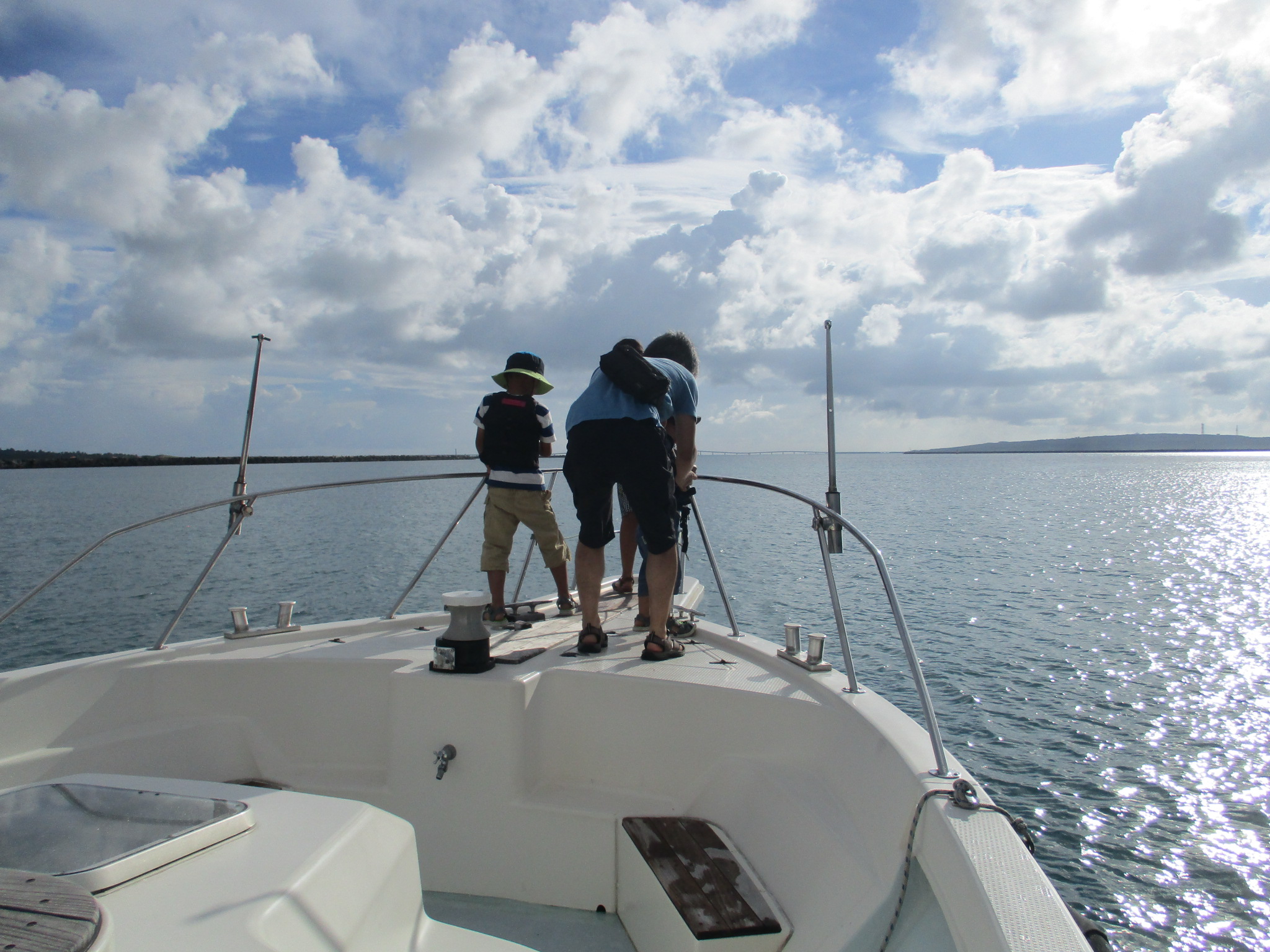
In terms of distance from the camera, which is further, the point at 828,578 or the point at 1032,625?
the point at 1032,625

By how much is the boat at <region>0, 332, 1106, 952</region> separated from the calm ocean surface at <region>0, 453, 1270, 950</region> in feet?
7.24

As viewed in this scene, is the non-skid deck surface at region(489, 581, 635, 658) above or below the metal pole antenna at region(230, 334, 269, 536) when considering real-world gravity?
below

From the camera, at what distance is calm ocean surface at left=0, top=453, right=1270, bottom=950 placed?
3719 millimetres

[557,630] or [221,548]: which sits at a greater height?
[221,548]

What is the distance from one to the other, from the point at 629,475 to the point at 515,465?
1.06 metres

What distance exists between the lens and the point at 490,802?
2.23m

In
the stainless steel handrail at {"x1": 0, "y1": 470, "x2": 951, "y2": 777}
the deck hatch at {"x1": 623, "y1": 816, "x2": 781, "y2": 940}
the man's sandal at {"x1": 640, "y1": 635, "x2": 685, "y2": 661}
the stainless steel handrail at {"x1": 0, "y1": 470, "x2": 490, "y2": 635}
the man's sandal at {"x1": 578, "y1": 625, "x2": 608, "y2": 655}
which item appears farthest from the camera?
the man's sandal at {"x1": 578, "y1": 625, "x2": 608, "y2": 655}

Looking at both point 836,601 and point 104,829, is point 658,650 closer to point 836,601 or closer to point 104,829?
point 836,601

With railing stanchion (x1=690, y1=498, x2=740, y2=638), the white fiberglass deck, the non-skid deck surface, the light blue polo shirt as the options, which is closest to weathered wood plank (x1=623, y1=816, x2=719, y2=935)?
the white fiberglass deck

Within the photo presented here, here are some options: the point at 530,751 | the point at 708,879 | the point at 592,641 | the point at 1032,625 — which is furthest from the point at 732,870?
the point at 1032,625

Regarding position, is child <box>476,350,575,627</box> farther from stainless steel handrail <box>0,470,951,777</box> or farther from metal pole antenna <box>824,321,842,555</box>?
metal pole antenna <box>824,321,842,555</box>

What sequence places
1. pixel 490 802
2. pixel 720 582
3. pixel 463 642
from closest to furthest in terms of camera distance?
pixel 490 802, pixel 463 642, pixel 720 582

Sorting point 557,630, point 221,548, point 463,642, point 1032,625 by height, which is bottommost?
point 1032,625

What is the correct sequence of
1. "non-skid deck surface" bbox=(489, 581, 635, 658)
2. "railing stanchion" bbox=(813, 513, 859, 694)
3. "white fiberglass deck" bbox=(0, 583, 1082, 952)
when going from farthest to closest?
"non-skid deck surface" bbox=(489, 581, 635, 658)
"railing stanchion" bbox=(813, 513, 859, 694)
"white fiberglass deck" bbox=(0, 583, 1082, 952)
